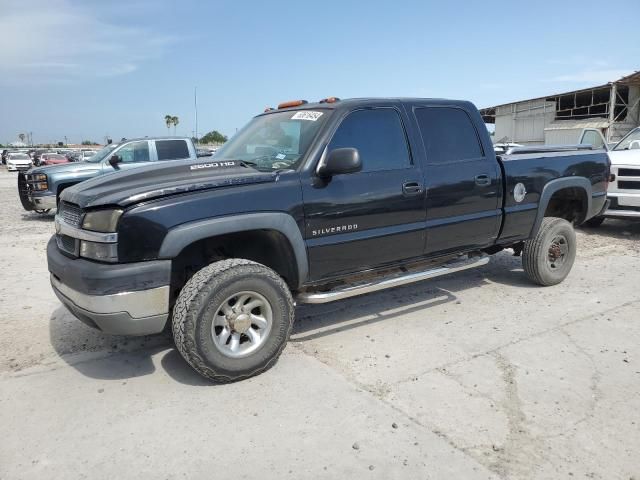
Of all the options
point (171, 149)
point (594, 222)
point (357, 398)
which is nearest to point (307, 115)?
point (357, 398)

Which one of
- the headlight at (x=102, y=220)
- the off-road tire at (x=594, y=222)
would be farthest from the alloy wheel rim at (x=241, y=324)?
the off-road tire at (x=594, y=222)

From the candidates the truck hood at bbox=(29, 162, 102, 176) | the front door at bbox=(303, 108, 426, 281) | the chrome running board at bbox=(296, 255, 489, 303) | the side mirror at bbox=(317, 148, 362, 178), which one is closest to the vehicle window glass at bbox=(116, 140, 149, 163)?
the truck hood at bbox=(29, 162, 102, 176)

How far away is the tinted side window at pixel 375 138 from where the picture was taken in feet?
13.6

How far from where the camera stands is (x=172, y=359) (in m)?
4.00

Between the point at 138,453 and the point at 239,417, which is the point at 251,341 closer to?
the point at 239,417

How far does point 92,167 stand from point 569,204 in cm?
916

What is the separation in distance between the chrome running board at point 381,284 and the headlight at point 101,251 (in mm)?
1449

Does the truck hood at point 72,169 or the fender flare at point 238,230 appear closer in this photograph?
the fender flare at point 238,230

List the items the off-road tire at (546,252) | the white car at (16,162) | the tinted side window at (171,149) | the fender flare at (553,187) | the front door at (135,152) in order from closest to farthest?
the fender flare at (553,187) < the off-road tire at (546,252) < the front door at (135,152) < the tinted side window at (171,149) < the white car at (16,162)

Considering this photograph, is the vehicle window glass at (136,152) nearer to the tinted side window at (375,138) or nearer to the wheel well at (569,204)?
the tinted side window at (375,138)

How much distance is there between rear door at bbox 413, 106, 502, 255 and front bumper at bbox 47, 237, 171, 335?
2.38m

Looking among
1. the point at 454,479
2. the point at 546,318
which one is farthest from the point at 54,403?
the point at 546,318

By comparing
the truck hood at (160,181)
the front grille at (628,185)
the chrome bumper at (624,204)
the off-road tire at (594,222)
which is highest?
the truck hood at (160,181)

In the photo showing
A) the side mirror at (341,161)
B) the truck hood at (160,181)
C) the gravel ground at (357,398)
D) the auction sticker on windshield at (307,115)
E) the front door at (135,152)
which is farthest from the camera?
the front door at (135,152)
